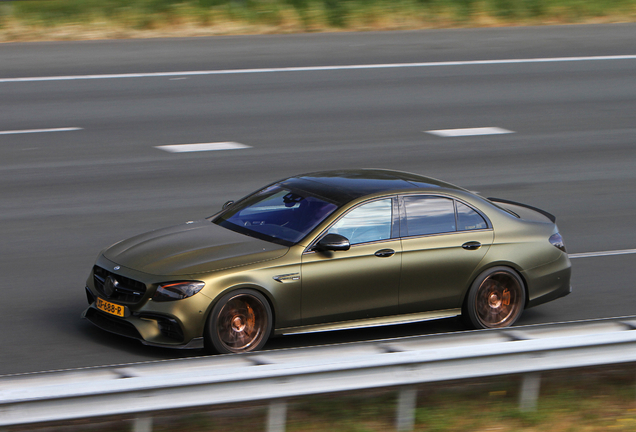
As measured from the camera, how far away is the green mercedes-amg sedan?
770 centimetres

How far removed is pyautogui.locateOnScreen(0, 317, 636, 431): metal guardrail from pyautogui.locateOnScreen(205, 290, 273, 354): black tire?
4.37ft

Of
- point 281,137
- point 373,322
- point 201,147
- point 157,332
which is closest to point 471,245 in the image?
point 373,322

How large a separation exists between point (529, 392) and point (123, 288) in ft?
10.9

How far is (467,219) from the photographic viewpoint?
8.94 m

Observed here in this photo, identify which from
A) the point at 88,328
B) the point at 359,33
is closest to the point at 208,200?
the point at 88,328

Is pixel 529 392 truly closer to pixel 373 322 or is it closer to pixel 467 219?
pixel 373 322

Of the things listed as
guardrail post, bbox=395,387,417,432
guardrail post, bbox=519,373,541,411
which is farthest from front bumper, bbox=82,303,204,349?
guardrail post, bbox=519,373,541,411

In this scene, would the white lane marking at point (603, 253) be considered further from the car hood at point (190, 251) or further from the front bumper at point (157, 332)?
the front bumper at point (157, 332)

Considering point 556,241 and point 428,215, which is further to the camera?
point 556,241

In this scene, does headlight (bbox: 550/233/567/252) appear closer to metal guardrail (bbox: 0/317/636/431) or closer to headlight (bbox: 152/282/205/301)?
metal guardrail (bbox: 0/317/636/431)

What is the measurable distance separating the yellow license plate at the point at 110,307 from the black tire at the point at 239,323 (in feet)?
2.50

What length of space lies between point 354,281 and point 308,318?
1.68 ft

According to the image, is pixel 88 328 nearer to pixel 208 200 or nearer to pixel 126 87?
pixel 208 200

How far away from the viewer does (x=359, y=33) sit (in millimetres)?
24922
